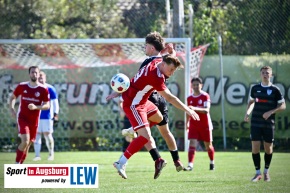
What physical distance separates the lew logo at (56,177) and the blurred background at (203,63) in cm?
1121

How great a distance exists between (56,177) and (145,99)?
5.87 feet

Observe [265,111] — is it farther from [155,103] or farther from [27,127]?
[27,127]

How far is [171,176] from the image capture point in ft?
44.8

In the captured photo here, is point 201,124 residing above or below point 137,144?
above

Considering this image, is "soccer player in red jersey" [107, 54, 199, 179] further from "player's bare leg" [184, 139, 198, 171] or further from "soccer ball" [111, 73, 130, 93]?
"player's bare leg" [184, 139, 198, 171]

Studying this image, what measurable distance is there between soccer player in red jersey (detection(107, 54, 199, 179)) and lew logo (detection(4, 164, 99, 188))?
→ 1.59 feet

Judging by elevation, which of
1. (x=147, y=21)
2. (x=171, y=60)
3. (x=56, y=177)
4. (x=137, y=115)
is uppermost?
(x=147, y=21)

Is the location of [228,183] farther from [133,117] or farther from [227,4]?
[227,4]

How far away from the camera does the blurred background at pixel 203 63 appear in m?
22.8

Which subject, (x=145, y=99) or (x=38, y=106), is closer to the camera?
(x=145, y=99)

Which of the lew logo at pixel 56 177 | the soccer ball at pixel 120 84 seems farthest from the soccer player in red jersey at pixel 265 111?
the lew logo at pixel 56 177

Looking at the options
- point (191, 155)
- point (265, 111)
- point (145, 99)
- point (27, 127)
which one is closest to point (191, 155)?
point (191, 155)

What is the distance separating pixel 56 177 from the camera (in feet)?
37.4

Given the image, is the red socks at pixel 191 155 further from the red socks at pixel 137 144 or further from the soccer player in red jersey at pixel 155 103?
the red socks at pixel 137 144
